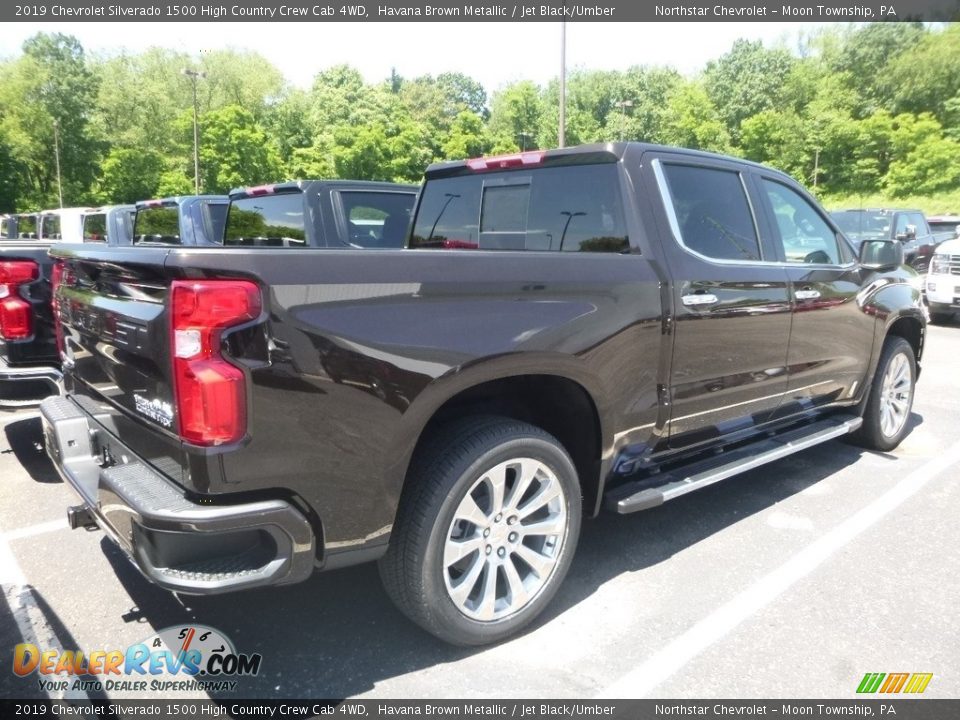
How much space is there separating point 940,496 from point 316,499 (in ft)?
13.0

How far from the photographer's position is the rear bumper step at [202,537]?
2.02m

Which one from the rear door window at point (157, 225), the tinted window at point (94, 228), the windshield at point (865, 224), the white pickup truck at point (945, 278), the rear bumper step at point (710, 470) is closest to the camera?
the rear bumper step at point (710, 470)

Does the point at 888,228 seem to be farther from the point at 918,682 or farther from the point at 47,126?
the point at 47,126

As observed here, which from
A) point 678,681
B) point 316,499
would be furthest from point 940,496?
point 316,499

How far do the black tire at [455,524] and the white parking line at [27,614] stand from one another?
1184mm

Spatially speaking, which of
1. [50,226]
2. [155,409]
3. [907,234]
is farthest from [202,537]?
[50,226]

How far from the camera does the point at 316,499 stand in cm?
217

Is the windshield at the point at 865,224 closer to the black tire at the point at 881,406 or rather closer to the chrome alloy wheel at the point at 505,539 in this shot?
the black tire at the point at 881,406

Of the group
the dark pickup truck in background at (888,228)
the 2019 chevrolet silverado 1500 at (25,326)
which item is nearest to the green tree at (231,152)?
the dark pickup truck in background at (888,228)

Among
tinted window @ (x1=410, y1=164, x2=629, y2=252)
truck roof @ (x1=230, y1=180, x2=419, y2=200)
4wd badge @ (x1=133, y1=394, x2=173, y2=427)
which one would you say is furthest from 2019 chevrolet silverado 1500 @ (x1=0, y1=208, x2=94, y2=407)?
tinted window @ (x1=410, y1=164, x2=629, y2=252)

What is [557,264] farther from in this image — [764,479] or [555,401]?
[764,479]

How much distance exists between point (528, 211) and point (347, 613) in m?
2.07

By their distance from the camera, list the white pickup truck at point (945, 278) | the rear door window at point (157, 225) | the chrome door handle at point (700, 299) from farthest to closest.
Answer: the white pickup truck at point (945, 278) < the rear door window at point (157, 225) < the chrome door handle at point (700, 299)

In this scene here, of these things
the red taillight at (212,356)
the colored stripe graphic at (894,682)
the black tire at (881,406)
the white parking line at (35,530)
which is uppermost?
the red taillight at (212,356)
